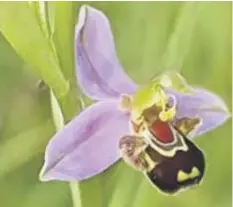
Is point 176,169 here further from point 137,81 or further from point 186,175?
point 137,81

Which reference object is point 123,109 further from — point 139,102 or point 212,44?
point 212,44

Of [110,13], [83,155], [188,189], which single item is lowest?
[188,189]

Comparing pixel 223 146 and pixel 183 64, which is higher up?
pixel 183 64

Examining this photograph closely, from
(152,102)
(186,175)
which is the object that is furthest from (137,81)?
(186,175)

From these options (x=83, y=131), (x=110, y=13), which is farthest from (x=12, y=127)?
(x=110, y=13)

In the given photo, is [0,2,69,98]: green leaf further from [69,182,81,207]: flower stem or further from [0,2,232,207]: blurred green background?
[69,182,81,207]: flower stem

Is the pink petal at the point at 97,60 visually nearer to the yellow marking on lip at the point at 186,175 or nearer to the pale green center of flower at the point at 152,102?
the pale green center of flower at the point at 152,102
